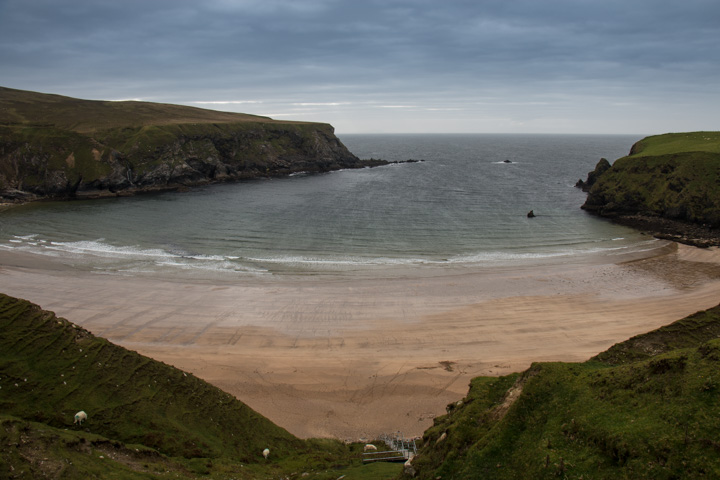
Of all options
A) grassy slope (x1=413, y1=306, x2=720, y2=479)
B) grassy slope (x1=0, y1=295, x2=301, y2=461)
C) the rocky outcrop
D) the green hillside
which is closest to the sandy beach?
the green hillside

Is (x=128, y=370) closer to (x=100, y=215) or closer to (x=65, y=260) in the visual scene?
(x=65, y=260)

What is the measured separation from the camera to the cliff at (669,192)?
6266 cm

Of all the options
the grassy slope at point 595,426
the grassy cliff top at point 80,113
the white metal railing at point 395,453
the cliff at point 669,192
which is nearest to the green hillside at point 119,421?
the white metal railing at point 395,453

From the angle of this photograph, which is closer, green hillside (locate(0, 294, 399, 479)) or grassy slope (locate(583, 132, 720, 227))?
green hillside (locate(0, 294, 399, 479))

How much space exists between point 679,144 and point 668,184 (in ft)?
75.6

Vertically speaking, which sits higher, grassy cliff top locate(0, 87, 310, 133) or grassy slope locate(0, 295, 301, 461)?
grassy cliff top locate(0, 87, 310, 133)

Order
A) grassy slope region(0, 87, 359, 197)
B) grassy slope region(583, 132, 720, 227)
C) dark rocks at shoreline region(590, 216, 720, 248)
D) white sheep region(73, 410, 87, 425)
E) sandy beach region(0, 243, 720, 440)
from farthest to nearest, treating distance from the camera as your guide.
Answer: grassy slope region(0, 87, 359, 197)
grassy slope region(583, 132, 720, 227)
dark rocks at shoreline region(590, 216, 720, 248)
sandy beach region(0, 243, 720, 440)
white sheep region(73, 410, 87, 425)

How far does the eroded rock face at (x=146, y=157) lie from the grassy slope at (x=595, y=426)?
104m

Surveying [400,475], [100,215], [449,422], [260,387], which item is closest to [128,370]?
[260,387]

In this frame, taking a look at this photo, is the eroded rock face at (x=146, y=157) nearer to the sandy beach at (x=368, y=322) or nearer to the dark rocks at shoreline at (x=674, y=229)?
the sandy beach at (x=368, y=322)

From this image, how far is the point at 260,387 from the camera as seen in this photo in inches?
998

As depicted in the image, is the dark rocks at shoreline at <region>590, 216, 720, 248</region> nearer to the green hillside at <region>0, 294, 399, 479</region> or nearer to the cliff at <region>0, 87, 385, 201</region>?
the green hillside at <region>0, 294, 399, 479</region>

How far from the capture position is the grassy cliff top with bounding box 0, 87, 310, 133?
11481 cm

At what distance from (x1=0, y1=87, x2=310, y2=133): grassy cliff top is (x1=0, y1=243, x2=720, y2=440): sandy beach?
82265 millimetres
